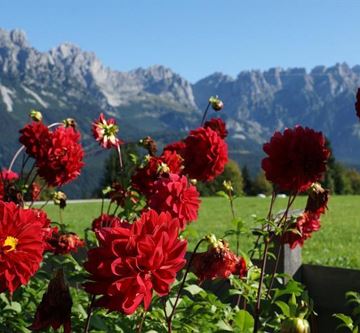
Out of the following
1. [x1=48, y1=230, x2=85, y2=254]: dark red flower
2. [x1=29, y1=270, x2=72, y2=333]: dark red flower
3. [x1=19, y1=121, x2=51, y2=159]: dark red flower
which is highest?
[x1=19, y1=121, x2=51, y2=159]: dark red flower

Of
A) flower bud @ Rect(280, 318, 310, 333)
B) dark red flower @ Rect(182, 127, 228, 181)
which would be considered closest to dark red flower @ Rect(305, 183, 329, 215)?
dark red flower @ Rect(182, 127, 228, 181)

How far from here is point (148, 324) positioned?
2387 mm

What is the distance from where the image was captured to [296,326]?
1.17 meters

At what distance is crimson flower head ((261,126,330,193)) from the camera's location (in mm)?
2012

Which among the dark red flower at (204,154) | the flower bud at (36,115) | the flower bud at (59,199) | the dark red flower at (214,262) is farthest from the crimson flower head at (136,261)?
the flower bud at (59,199)

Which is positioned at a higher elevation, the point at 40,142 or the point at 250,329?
the point at 40,142

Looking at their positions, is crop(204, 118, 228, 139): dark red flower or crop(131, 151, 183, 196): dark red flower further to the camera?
crop(204, 118, 228, 139): dark red flower

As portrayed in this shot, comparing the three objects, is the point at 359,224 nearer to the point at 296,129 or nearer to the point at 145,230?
the point at 296,129

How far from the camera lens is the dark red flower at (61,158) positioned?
9.44ft

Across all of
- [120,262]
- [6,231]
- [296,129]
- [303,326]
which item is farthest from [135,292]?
[296,129]

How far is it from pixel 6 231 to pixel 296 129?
100 centimetres

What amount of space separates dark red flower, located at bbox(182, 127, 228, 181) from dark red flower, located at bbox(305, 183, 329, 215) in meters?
0.63

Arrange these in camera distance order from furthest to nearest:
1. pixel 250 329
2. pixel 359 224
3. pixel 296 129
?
pixel 359 224, pixel 250 329, pixel 296 129

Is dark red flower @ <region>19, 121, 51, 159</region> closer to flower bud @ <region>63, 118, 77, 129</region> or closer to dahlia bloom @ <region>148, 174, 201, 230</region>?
flower bud @ <region>63, 118, 77, 129</region>
